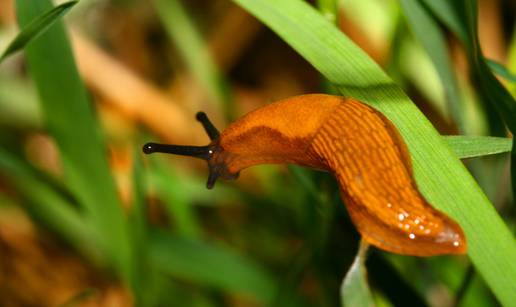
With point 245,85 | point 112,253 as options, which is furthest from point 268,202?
point 245,85

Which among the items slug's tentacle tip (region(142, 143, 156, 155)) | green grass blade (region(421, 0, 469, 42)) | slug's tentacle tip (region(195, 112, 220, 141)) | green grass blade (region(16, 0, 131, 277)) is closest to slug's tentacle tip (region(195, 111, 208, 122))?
slug's tentacle tip (region(195, 112, 220, 141))

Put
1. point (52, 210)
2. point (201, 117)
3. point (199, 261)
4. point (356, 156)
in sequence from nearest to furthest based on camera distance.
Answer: point (356, 156), point (201, 117), point (199, 261), point (52, 210)

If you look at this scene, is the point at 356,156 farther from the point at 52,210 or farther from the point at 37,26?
the point at 52,210

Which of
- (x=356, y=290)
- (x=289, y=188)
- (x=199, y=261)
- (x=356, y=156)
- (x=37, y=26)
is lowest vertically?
(x=289, y=188)

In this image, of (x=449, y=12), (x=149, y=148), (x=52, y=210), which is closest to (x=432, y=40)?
(x=449, y=12)

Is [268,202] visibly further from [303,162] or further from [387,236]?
[387,236]

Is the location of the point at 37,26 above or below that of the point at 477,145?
above

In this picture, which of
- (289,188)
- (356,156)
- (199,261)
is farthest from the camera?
(289,188)

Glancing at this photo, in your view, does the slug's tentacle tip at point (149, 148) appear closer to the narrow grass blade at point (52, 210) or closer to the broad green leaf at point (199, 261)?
the broad green leaf at point (199, 261)

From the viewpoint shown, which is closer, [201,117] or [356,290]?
[356,290]
